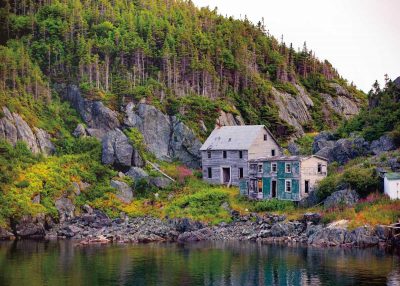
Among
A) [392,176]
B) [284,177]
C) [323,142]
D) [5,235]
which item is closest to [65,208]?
[5,235]

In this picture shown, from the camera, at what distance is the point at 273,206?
84.9 m

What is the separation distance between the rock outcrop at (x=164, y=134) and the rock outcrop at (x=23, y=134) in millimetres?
11775

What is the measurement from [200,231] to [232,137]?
2101cm

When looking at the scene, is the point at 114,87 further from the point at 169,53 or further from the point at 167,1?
the point at 167,1

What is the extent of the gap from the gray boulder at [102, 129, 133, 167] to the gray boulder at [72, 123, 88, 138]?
549 cm

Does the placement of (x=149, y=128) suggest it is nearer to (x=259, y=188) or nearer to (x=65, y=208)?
(x=65, y=208)

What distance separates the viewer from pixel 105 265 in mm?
63906

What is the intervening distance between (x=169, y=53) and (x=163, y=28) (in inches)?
414

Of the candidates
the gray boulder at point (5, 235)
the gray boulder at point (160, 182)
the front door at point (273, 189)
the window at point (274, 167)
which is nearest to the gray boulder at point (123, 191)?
the gray boulder at point (160, 182)

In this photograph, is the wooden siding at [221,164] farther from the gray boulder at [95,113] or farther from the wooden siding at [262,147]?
the gray boulder at [95,113]

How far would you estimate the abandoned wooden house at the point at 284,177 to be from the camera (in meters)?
86.2

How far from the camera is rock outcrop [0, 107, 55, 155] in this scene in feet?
319

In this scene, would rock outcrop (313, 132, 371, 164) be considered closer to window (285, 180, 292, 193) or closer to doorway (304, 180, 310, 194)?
doorway (304, 180, 310, 194)

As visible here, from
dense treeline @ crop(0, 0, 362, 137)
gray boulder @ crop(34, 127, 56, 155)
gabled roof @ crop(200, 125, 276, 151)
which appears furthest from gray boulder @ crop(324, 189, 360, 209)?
gray boulder @ crop(34, 127, 56, 155)
